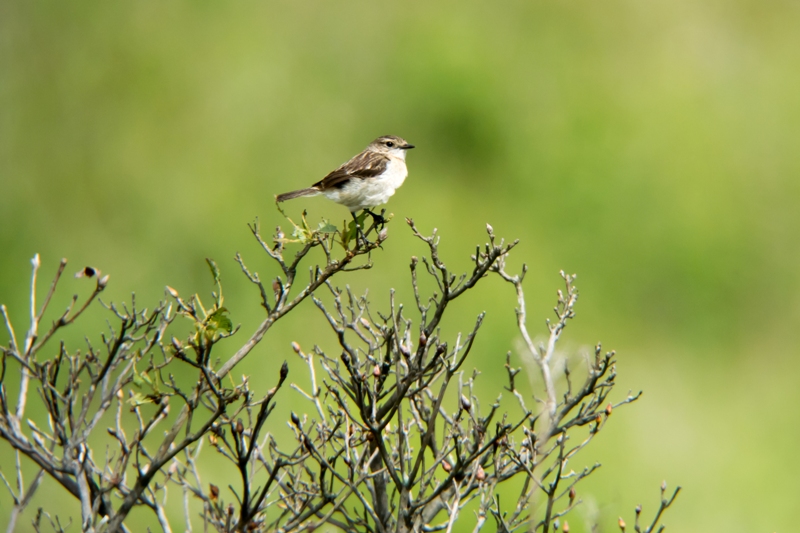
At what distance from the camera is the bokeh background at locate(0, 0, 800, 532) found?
1304cm

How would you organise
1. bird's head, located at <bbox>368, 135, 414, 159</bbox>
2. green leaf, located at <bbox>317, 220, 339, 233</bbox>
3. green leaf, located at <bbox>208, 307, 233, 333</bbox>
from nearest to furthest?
green leaf, located at <bbox>208, 307, 233, 333</bbox>, green leaf, located at <bbox>317, 220, 339, 233</bbox>, bird's head, located at <bbox>368, 135, 414, 159</bbox>

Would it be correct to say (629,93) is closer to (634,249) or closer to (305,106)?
(634,249)

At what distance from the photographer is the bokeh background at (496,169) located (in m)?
13.0

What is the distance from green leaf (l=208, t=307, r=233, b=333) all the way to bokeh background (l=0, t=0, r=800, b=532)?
8736mm

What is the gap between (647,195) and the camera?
1507 centimetres

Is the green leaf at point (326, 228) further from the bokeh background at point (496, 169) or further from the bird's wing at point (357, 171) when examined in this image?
the bokeh background at point (496, 169)

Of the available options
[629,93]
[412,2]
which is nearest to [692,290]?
[629,93]

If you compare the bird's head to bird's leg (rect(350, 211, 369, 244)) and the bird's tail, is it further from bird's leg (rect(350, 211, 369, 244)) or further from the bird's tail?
bird's leg (rect(350, 211, 369, 244))

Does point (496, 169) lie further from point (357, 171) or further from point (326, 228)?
point (326, 228)

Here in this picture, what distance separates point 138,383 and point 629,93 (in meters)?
14.3

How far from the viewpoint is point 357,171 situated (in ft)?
22.6

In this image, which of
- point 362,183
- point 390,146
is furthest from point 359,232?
point 390,146

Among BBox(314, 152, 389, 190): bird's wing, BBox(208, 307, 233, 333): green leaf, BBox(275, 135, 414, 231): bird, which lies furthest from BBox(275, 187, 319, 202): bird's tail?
BBox(208, 307, 233, 333): green leaf

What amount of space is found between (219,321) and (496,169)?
11.8 m
